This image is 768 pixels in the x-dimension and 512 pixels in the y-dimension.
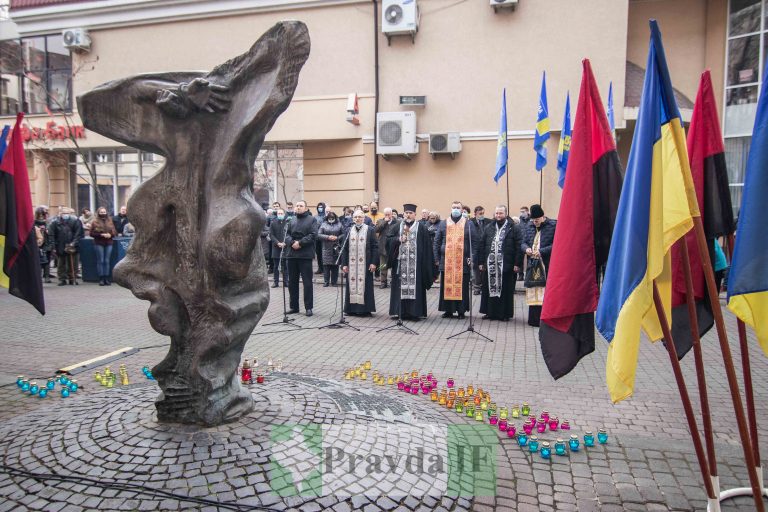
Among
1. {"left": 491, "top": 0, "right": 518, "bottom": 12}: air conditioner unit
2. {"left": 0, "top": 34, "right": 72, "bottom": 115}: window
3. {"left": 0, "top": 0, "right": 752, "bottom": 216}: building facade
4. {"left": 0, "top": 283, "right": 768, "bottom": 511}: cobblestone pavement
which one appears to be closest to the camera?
{"left": 0, "top": 283, "right": 768, "bottom": 511}: cobblestone pavement

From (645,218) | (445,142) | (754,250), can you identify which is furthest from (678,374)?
(445,142)

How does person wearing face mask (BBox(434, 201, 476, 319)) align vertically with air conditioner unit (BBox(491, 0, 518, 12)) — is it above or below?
below

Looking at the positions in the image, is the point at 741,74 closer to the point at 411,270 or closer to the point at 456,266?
the point at 456,266

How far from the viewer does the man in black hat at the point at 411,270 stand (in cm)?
1024

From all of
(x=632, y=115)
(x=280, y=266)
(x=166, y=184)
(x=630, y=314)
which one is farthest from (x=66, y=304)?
(x=632, y=115)

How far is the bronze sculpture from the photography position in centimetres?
398

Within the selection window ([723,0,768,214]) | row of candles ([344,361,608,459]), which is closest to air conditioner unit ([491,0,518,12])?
window ([723,0,768,214])

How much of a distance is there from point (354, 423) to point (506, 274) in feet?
21.1

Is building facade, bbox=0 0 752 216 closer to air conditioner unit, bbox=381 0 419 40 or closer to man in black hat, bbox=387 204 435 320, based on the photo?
air conditioner unit, bbox=381 0 419 40

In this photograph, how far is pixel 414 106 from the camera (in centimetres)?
1611

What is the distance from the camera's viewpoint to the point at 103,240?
14375 millimetres

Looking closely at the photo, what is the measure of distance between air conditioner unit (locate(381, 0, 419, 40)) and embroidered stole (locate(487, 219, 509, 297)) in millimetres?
7911

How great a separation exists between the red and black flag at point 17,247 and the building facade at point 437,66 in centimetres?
1070

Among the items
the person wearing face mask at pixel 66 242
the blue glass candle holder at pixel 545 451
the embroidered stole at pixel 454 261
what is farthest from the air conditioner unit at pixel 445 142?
the blue glass candle holder at pixel 545 451
